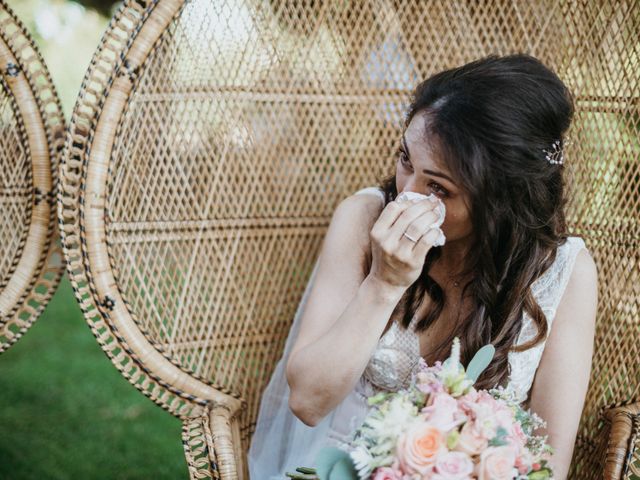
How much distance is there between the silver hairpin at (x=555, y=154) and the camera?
1.45m

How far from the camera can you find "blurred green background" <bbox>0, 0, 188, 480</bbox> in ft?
8.92

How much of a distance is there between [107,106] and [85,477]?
180cm

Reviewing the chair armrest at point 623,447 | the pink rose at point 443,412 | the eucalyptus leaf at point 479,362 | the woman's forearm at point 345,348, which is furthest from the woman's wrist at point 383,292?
the chair armrest at point 623,447

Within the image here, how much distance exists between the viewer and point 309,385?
142cm

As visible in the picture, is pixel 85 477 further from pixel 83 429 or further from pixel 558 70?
pixel 558 70

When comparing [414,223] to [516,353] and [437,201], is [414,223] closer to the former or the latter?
[437,201]

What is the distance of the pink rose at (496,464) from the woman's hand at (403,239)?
0.43 m

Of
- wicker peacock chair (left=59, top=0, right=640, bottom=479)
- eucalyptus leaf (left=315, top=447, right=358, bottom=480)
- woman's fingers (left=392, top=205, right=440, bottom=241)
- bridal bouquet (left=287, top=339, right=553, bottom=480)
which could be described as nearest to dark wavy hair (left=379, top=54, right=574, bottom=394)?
woman's fingers (left=392, top=205, right=440, bottom=241)

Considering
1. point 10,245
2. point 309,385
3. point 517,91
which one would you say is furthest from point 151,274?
point 517,91

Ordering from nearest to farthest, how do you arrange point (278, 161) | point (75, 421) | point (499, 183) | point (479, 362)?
point (479, 362)
point (499, 183)
point (278, 161)
point (75, 421)

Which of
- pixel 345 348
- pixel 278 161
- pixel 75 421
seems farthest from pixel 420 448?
pixel 75 421

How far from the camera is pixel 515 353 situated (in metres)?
1.58

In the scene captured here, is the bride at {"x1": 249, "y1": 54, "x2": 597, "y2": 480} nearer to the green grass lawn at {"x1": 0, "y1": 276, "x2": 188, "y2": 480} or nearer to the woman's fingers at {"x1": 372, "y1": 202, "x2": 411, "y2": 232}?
the woman's fingers at {"x1": 372, "y1": 202, "x2": 411, "y2": 232}

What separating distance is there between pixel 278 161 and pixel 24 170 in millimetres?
686
